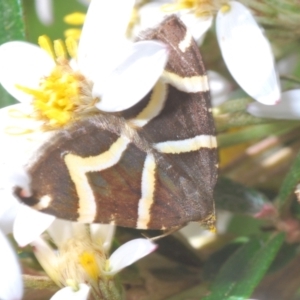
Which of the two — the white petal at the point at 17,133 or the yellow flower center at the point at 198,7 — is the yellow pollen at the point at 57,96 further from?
the yellow flower center at the point at 198,7

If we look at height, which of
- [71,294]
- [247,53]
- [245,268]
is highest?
[247,53]

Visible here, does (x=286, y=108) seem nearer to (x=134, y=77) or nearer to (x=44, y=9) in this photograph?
(x=134, y=77)

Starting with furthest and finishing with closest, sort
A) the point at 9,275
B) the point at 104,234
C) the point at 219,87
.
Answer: the point at 219,87
the point at 104,234
the point at 9,275

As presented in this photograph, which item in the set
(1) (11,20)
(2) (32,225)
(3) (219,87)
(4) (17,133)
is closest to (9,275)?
(2) (32,225)

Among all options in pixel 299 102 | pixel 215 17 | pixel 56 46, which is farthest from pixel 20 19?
pixel 299 102

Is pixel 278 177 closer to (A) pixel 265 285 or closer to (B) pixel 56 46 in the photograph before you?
(A) pixel 265 285

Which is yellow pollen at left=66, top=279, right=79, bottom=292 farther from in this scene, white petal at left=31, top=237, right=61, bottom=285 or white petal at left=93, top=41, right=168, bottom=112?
white petal at left=93, top=41, right=168, bottom=112
